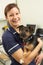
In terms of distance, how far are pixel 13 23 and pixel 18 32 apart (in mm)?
102

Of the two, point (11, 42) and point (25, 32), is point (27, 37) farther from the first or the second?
point (11, 42)

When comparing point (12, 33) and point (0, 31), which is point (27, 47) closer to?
point (12, 33)

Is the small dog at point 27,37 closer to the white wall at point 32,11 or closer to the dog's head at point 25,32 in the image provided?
the dog's head at point 25,32

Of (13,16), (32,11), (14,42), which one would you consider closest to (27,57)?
(14,42)

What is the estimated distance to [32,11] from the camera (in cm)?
279

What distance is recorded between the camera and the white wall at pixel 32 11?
8.75 feet

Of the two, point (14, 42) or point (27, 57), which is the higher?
point (14, 42)

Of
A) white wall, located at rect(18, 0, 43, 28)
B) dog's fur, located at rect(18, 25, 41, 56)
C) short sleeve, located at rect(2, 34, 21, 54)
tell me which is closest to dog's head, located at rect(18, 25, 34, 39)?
dog's fur, located at rect(18, 25, 41, 56)

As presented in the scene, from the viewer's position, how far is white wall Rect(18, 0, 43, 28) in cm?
267

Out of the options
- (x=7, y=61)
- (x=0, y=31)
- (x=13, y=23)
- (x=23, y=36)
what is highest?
(x=13, y=23)

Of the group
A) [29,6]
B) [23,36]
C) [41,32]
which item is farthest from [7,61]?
[29,6]

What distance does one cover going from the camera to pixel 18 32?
56.8 inches

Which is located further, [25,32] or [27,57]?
[25,32]

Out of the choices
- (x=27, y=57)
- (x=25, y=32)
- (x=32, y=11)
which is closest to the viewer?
(x=27, y=57)
